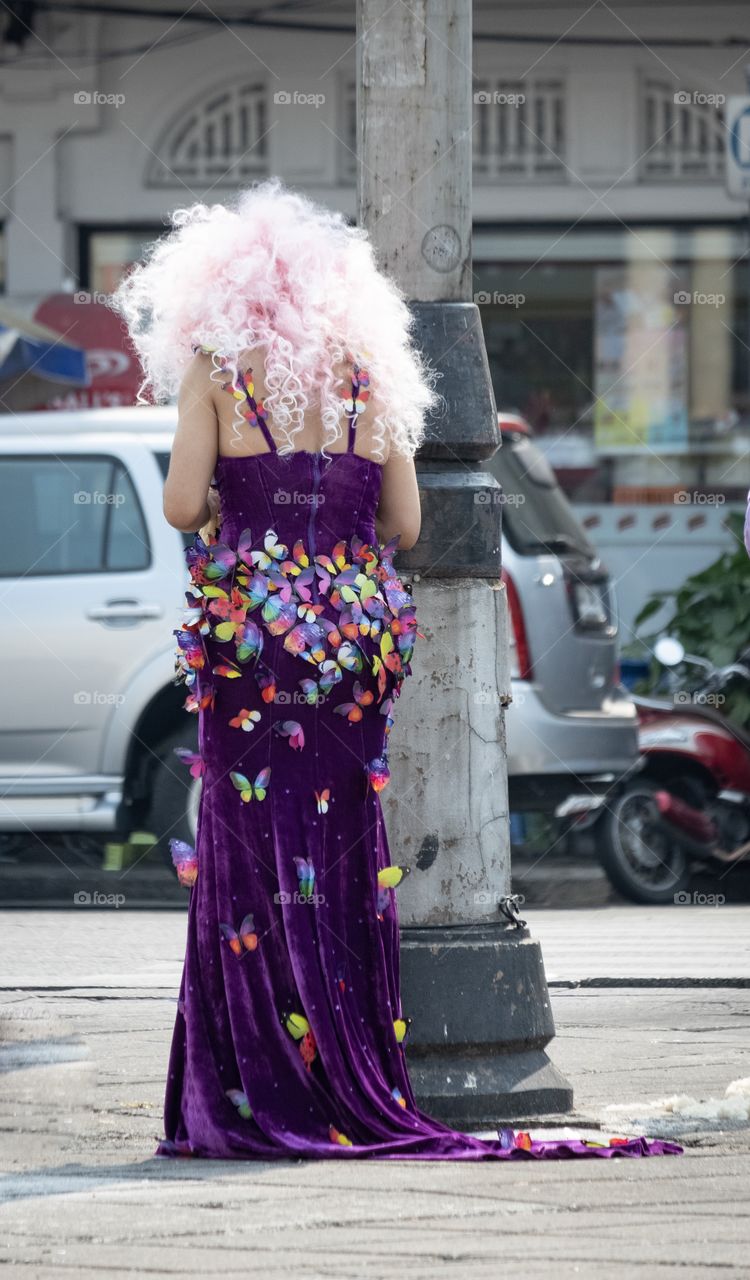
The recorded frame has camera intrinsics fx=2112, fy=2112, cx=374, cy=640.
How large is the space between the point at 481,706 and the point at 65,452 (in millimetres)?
4433

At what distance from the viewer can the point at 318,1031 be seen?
157 inches

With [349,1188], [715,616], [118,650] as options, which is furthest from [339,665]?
[715,616]

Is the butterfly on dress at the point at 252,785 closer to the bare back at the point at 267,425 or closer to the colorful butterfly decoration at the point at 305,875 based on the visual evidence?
the colorful butterfly decoration at the point at 305,875

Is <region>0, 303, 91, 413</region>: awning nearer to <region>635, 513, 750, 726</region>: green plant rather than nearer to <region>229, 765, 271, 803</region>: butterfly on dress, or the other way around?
<region>635, 513, 750, 726</region>: green plant

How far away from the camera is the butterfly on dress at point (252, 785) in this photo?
13.2 feet

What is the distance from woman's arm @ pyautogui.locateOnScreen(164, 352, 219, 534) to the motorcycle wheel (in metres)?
4.94

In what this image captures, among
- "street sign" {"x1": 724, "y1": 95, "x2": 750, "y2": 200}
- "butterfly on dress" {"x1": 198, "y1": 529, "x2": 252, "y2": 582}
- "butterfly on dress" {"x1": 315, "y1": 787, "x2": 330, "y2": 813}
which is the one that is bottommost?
"butterfly on dress" {"x1": 315, "y1": 787, "x2": 330, "y2": 813}

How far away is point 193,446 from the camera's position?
156 inches

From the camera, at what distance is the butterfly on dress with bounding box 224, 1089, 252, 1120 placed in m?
3.96

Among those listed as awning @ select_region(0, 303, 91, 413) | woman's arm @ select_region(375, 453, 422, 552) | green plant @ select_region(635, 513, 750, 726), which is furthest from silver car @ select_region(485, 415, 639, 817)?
woman's arm @ select_region(375, 453, 422, 552)

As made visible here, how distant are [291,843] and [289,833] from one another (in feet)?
0.07

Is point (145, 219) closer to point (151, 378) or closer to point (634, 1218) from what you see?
point (151, 378)

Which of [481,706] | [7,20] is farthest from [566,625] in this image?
[7,20]

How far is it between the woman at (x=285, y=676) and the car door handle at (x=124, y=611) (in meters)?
4.21
